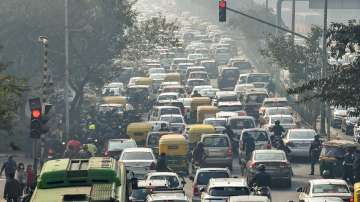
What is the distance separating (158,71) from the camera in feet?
335

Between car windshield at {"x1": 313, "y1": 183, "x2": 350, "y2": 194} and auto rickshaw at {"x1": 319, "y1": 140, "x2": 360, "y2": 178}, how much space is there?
33.0 ft

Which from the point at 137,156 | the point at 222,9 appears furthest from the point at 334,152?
the point at 222,9

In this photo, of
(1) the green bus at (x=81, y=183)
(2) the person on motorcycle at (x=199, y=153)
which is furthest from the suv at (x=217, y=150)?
(1) the green bus at (x=81, y=183)

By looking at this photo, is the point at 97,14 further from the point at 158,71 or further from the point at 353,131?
the point at 158,71

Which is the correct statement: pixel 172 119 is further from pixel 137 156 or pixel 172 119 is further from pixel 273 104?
pixel 137 156

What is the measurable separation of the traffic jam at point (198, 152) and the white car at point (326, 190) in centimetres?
3

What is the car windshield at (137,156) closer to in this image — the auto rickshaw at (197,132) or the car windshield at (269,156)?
the car windshield at (269,156)

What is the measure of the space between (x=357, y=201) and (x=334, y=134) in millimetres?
31631

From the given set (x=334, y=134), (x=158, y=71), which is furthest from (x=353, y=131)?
(x=158, y=71)

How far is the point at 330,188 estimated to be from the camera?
128 ft

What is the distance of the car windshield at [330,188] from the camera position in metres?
38.8

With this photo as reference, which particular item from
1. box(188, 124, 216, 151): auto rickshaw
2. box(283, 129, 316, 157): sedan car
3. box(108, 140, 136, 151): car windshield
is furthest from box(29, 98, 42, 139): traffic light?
box(188, 124, 216, 151): auto rickshaw

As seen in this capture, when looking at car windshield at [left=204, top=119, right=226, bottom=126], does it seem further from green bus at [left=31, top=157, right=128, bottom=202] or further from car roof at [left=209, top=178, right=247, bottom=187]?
green bus at [left=31, top=157, right=128, bottom=202]

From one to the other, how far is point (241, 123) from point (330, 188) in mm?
21654
